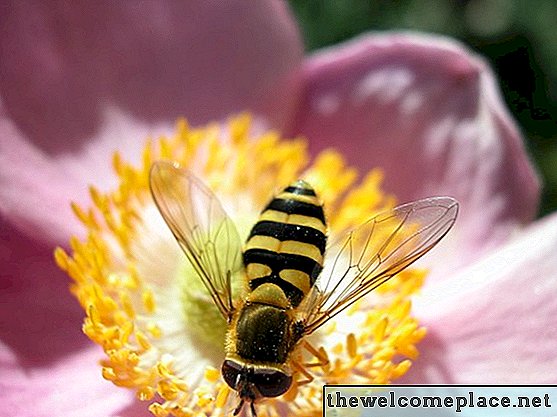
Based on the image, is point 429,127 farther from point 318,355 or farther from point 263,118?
point 318,355

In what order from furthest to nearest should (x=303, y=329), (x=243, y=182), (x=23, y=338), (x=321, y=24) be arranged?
(x=321, y=24) < (x=243, y=182) < (x=23, y=338) < (x=303, y=329)

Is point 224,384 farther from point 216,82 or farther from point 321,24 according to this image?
point 321,24

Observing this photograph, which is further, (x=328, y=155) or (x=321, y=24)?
(x=321, y=24)

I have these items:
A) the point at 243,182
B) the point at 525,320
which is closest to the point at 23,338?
the point at 243,182

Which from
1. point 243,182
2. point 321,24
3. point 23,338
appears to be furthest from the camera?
point 321,24

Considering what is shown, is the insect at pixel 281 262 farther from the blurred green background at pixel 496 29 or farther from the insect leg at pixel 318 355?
the blurred green background at pixel 496 29

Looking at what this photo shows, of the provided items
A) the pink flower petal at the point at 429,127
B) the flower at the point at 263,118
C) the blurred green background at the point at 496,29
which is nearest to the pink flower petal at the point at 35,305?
the flower at the point at 263,118
